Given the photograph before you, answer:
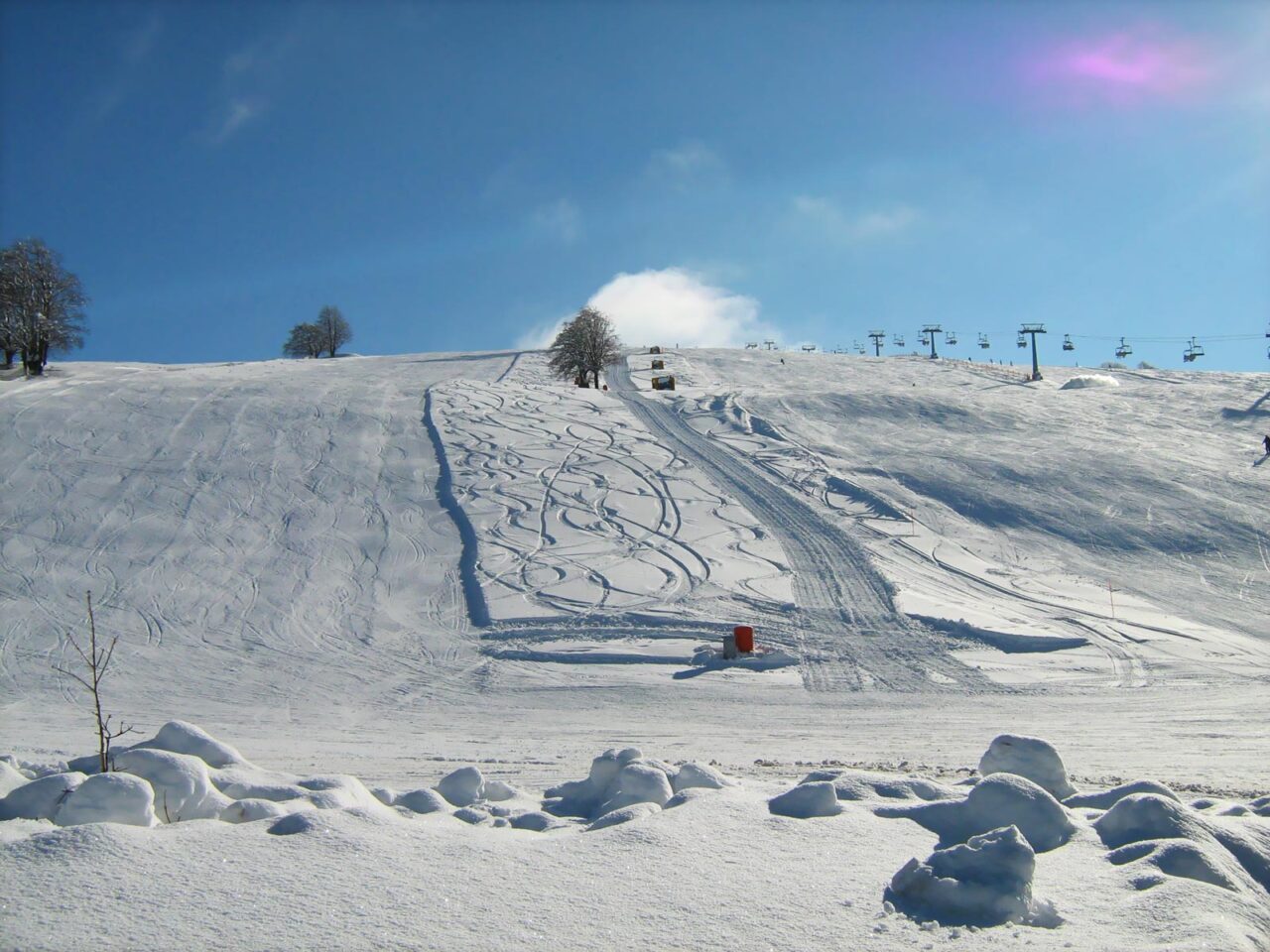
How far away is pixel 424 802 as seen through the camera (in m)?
6.53

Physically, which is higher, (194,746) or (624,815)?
(194,746)

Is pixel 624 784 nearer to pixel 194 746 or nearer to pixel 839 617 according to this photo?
pixel 194 746

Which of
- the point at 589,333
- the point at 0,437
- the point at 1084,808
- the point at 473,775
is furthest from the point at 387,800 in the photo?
the point at 589,333

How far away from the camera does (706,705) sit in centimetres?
1316

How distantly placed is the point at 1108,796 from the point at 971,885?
2.81m

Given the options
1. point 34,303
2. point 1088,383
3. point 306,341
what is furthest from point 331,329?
point 1088,383

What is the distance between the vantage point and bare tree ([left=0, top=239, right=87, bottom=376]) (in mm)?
47156

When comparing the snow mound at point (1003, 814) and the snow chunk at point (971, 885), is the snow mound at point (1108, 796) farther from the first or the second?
the snow chunk at point (971, 885)

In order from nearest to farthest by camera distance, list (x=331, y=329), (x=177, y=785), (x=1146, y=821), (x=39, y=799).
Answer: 1. (x=1146, y=821)
2. (x=39, y=799)
3. (x=177, y=785)
4. (x=331, y=329)

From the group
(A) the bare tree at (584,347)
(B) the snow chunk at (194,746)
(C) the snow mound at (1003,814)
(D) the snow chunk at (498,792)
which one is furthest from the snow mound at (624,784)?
(A) the bare tree at (584,347)

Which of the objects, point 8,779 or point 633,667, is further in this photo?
point 633,667

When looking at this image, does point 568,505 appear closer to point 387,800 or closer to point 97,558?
point 97,558

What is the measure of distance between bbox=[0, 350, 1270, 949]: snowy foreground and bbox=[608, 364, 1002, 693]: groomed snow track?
108 millimetres

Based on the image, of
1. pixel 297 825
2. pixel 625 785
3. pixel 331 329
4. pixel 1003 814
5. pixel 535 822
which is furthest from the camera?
pixel 331 329
